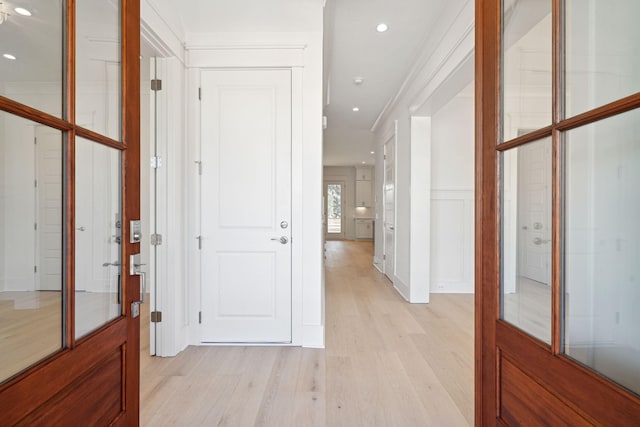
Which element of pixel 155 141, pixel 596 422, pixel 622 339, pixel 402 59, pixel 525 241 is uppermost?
pixel 402 59

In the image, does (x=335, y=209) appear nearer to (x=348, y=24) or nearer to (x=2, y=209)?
(x=348, y=24)

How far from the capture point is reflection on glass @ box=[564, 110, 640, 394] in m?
0.62

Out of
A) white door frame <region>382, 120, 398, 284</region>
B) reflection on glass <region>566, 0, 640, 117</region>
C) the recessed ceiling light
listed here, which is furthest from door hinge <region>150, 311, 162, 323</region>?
white door frame <region>382, 120, 398, 284</region>

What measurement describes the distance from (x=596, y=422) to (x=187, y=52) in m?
3.13

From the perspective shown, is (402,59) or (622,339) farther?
(402,59)

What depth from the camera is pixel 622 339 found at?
0.64 metres

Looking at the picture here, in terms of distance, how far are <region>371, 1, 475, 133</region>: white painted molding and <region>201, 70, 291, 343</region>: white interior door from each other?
4.70ft

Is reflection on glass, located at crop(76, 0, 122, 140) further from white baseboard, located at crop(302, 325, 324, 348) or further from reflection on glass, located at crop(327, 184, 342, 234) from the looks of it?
reflection on glass, located at crop(327, 184, 342, 234)

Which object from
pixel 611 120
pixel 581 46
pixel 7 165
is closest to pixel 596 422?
pixel 611 120

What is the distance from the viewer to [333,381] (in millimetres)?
2078

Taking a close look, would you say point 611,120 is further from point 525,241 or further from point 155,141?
point 155,141

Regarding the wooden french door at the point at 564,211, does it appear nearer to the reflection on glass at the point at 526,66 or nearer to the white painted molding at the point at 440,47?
the reflection on glass at the point at 526,66

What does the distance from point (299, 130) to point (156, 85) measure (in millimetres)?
1173

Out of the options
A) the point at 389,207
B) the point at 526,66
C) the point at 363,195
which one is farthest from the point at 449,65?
the point at 363,195
